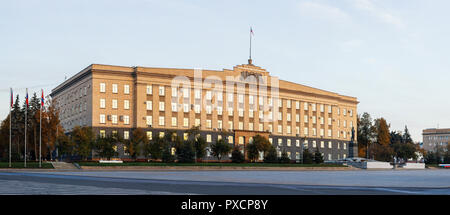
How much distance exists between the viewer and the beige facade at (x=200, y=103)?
79625 millimetres

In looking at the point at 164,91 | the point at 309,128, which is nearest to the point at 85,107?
the point at 164,91

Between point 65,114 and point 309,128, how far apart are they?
49218mm

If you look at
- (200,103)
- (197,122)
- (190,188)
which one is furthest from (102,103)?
(190,188)

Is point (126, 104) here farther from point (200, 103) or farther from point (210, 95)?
point (210, 95)

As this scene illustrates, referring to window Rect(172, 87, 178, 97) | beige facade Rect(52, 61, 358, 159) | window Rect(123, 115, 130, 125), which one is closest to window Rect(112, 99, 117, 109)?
beige facade Rect(52, 61, 358, 159)

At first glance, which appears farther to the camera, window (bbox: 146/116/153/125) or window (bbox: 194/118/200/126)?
window (bbox: 194/118/200/126)

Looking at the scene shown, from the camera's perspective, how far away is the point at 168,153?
64188mm

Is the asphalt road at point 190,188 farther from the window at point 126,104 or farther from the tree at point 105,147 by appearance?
the window at point 126,104

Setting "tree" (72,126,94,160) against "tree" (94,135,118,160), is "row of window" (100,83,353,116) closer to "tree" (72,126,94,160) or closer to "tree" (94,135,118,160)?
"tree" (72,126,94,160)

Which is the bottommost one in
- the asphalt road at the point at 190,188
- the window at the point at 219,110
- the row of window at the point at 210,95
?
the asphalt road at the point at 190,188

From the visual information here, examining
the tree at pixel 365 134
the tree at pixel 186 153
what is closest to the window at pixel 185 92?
the tree at pixel 186 153

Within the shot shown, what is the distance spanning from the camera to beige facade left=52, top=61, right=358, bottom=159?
79.6m
